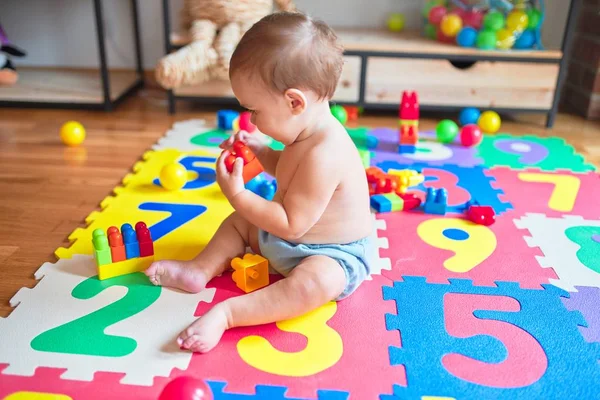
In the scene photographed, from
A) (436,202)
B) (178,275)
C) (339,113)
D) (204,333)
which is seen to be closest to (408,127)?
(339,113)

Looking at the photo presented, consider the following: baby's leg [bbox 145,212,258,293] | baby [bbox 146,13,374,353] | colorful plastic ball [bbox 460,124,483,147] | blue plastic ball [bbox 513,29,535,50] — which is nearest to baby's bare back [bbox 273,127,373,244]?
baby [bbox 146,13,374,353]

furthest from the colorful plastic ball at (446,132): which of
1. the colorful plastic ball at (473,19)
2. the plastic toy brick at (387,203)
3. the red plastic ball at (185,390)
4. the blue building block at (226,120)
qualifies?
the red plastic ball at (185,390)

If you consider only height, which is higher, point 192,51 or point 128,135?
point 192,51

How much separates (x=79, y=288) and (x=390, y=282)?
21.6 inches

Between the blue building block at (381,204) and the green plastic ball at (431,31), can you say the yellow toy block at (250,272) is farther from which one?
the green plastic ball at (431,31)

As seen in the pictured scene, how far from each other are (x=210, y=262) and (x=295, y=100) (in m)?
0.34

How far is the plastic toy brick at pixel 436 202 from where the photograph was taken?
1.32m

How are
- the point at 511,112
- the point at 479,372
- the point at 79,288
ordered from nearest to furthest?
the point at 479,372, the point at 79,288, the point at 511,112

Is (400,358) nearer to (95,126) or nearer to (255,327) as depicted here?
(255,327)

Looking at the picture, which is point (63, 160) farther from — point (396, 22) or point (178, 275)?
point (396, 22)

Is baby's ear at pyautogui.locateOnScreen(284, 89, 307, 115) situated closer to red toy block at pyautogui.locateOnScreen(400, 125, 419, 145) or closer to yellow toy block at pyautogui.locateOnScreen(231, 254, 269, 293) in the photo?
yellow toy block at pyautogui.locateOnScreen(231, 254, 269, 293)

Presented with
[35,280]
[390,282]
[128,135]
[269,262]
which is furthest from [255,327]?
[128,135]

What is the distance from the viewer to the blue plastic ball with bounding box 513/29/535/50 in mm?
1973

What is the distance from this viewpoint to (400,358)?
0.86 m
